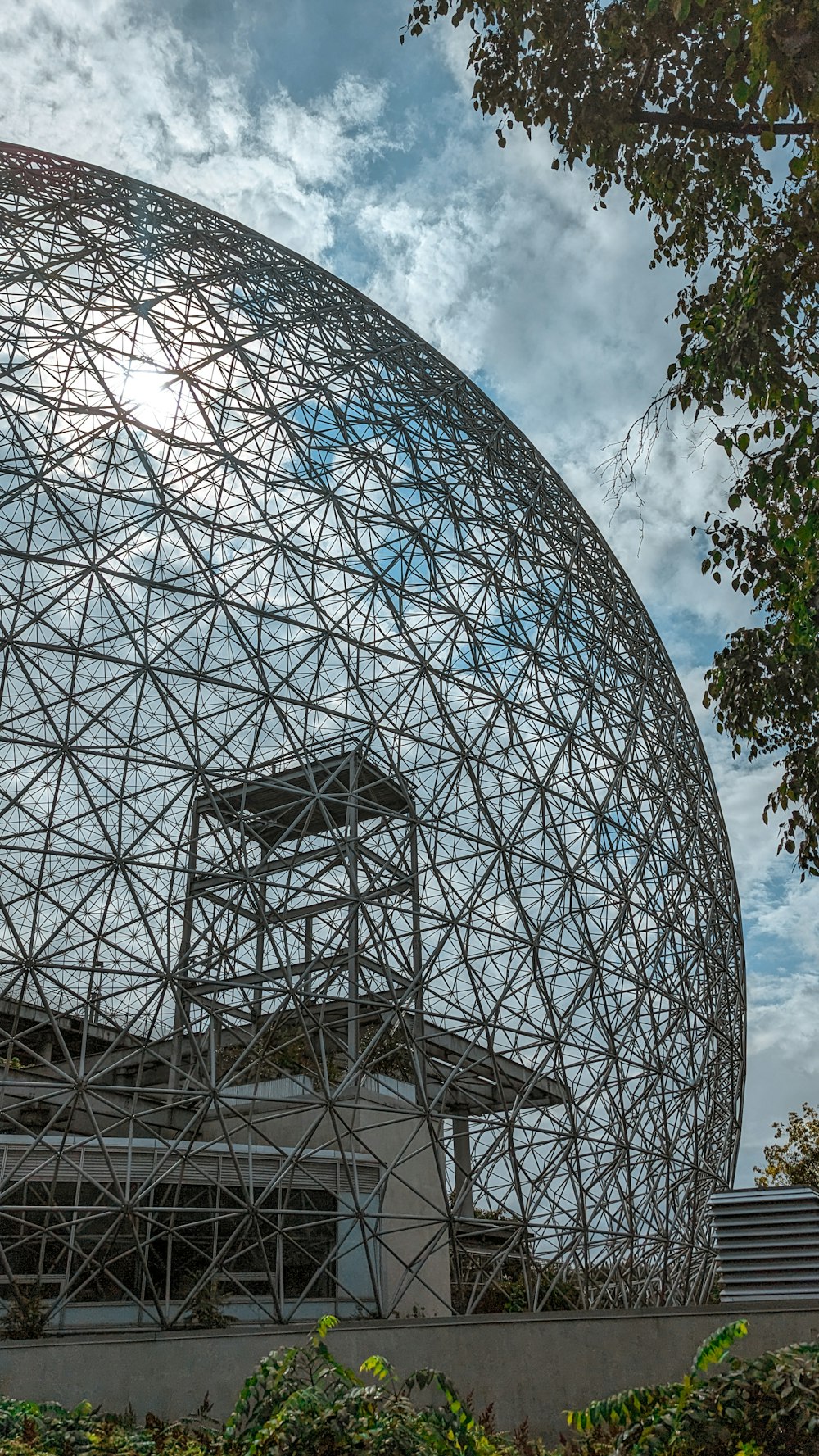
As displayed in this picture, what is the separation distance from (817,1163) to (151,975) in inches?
1155

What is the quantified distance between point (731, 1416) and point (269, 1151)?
11.5 m

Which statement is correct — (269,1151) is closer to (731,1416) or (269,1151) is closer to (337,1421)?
(337,1421)

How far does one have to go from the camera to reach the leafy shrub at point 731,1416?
17.7 ft

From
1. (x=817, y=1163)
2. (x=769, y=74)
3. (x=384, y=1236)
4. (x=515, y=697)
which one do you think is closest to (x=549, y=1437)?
(x=384, y=1236)

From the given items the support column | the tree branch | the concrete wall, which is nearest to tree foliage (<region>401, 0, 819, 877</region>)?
the tree branch

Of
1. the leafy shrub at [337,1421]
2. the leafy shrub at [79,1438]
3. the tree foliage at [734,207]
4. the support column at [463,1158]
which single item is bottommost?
the leafy shrub at [79,1438]

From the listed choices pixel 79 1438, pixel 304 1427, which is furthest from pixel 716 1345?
pixel 79 1438

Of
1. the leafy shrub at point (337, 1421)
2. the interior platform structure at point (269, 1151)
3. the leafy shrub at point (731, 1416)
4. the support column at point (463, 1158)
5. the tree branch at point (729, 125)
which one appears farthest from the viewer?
the support column at point (463, 1158)

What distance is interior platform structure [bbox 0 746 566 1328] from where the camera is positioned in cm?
1473

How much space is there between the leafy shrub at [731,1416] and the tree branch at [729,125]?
7.34 m

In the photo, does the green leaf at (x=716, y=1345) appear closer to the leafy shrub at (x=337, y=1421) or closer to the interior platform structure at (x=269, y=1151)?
the leafy shrub at (x=337, y=1421)

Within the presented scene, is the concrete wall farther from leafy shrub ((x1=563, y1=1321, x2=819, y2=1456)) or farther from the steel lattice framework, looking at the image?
leafy shrub ((x1=563, y1=1321, x2=819, y2=1456))

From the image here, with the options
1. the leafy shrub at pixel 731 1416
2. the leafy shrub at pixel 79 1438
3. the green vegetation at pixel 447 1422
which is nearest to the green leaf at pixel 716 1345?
the green vegetation at pixel 447 1422

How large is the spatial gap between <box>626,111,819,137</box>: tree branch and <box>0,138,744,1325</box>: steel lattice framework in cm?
1048
